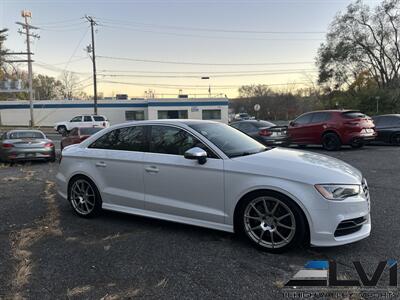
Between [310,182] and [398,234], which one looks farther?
[398,234]

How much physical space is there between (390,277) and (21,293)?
342 cm

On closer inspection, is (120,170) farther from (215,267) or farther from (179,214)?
(215,267)

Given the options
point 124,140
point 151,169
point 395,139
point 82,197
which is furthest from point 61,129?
point 151,169

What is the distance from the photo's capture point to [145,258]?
397 cm

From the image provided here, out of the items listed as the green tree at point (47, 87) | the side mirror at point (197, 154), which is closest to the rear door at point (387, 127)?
the side mirror at point (197, 154)

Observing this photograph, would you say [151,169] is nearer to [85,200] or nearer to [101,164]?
[101,164]

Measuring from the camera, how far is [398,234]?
4508mm

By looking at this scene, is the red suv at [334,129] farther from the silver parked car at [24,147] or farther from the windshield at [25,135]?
the windshield at [25,135]

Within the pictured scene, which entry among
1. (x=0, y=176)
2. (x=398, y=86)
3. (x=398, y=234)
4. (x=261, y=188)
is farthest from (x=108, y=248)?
(x=398, y=86)

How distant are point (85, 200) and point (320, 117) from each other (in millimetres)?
11365

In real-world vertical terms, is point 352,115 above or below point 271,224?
above

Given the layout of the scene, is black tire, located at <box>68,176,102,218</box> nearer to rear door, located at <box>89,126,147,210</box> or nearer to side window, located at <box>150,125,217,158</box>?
rear door, located at <box>89,126,147,210</box>

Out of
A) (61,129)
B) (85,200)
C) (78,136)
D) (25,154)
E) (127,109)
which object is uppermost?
(127,109)

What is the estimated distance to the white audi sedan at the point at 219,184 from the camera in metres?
3.83
